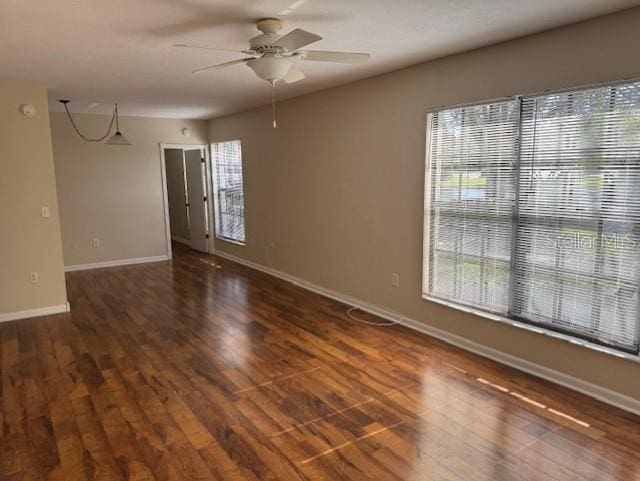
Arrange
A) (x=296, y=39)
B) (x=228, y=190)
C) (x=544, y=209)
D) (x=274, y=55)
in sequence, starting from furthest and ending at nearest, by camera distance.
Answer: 1. (x=228, y=190)
2. (x=544, y=209)
3. (x=274, y=55)
4. (x=296, y=39)

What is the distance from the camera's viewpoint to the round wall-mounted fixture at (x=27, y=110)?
4363 millimetres

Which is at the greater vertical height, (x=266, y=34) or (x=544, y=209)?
(x=266, y=34)

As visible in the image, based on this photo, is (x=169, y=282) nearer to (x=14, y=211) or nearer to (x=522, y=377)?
(x=14, y=211)

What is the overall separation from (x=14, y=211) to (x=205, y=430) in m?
3.49

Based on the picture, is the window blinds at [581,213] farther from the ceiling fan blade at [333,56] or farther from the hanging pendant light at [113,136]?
the hanging pendant light at [113,136]

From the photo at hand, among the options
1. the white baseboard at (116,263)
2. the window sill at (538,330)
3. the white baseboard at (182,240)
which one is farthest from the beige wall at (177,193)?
the window sill at (538,330)

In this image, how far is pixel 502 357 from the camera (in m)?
3.38

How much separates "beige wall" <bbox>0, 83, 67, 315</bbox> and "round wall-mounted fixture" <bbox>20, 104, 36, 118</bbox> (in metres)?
0.03

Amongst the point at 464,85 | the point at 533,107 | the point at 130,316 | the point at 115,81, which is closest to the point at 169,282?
the point at 130,316

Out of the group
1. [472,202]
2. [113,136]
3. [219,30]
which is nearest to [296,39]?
[219,30]

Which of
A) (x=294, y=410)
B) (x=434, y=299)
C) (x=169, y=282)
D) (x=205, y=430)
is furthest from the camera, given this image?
(x=169, y=282)

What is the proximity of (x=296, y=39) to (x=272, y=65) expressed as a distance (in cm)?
39

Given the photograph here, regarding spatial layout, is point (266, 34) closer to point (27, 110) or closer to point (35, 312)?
point (27, 110)

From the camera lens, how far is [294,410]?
2.73 m
